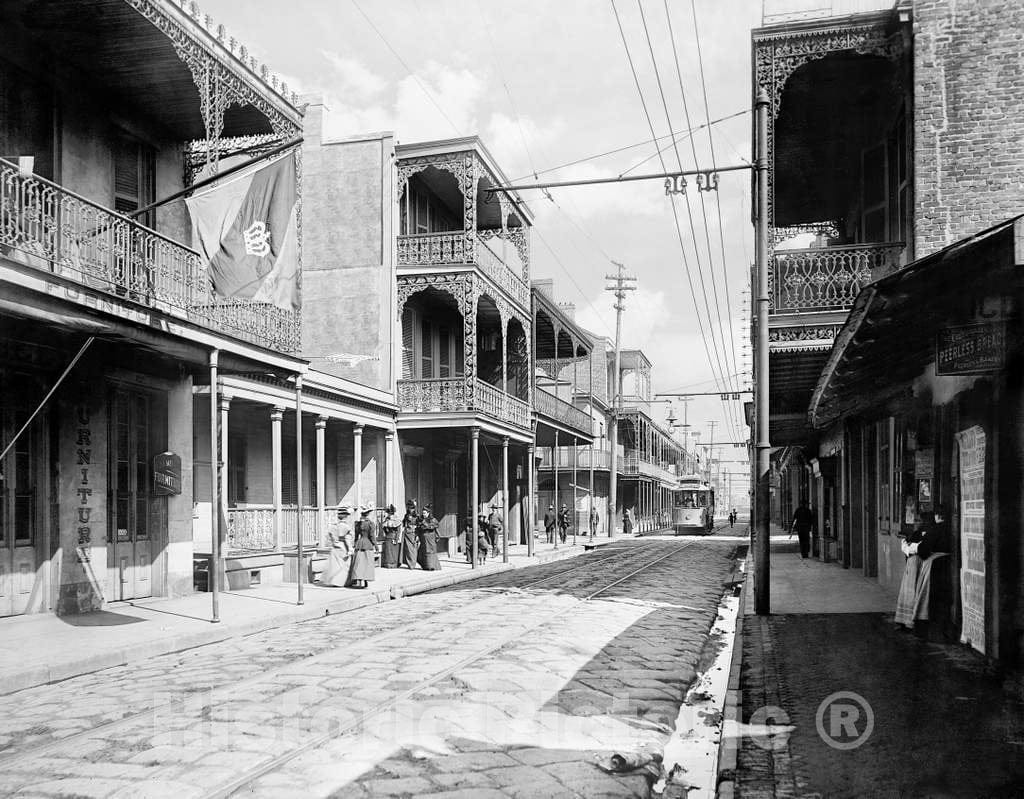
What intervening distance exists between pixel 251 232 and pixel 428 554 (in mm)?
10888

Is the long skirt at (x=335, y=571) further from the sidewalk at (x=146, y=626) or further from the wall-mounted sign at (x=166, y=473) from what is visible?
the wall-mounted sign at (x=166, y=473)

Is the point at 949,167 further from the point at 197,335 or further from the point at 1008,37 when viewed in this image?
the point at 197,335

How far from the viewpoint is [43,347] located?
12766 mm

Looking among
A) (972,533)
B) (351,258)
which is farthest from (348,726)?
(351,258)

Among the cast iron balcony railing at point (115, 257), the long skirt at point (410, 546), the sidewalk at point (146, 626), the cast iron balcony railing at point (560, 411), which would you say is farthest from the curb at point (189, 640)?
the cast iron balcony railing at point (560, 411)

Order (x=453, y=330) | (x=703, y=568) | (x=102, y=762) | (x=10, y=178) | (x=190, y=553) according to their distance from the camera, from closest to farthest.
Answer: (x=102, y=762), (x=10, y=178), (x=190, y=553), (x=703, y=568), (x=453, y=330)

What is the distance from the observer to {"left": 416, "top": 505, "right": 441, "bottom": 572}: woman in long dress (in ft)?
73.3

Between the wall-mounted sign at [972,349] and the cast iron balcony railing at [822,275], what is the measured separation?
24.0 feet

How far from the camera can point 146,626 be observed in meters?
12.1

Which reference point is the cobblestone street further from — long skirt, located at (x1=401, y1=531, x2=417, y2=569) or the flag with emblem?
long skirt, located at (x1=401, y1=531, x2=417, y2=569)

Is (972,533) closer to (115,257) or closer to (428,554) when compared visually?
(115,257)

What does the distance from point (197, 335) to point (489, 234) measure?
19.2 m

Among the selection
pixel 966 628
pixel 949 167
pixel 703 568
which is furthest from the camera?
pixel 703 568

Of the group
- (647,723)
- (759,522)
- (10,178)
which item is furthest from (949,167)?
(10,178)
